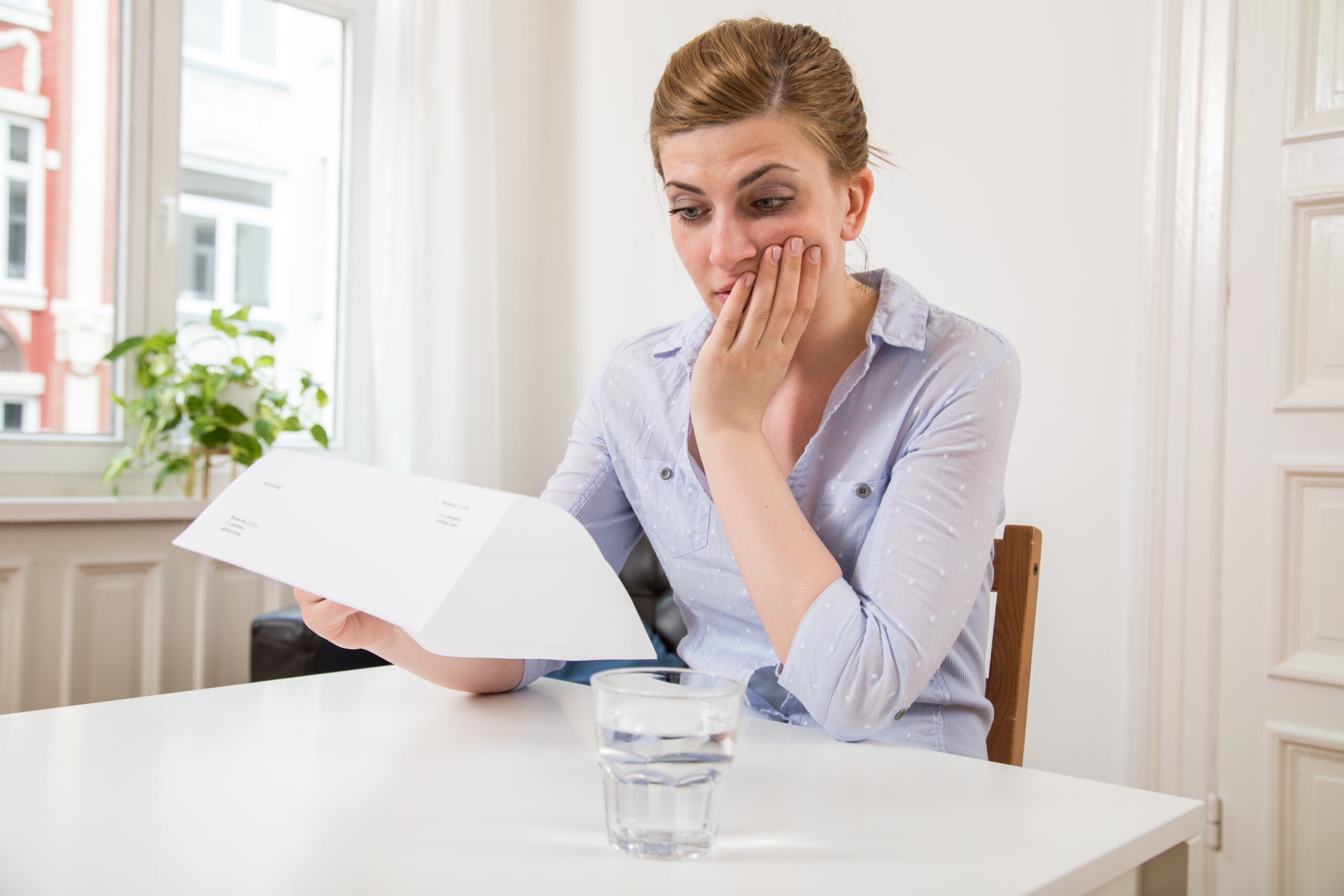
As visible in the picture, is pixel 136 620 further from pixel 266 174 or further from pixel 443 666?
pixel 443 666

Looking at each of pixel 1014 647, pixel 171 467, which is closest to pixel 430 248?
pixel 171 467

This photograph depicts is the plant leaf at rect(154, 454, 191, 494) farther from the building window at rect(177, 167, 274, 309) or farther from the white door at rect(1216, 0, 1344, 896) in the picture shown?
the white door at rect(1216, 0, 1344, 896)

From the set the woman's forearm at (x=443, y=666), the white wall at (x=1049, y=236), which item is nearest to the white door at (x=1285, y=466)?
the white wall at (x=1049, y=236)

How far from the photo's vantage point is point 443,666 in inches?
31.7

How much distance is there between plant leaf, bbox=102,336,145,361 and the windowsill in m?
0.31

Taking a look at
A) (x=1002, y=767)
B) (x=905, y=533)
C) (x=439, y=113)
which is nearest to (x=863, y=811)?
(x=1002, y=767)

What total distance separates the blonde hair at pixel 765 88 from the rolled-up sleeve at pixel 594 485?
0.29 m

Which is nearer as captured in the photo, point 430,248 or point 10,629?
point 10,629

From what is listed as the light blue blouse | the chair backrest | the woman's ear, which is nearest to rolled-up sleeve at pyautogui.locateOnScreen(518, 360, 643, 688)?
the light blue blouse

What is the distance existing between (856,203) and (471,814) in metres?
0.75

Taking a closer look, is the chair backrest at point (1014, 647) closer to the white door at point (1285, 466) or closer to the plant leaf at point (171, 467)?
the white door at point (1285, 466)

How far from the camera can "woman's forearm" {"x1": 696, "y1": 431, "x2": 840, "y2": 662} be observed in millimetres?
772

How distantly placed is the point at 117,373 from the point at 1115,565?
217 centimetres

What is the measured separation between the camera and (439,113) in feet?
8.50
